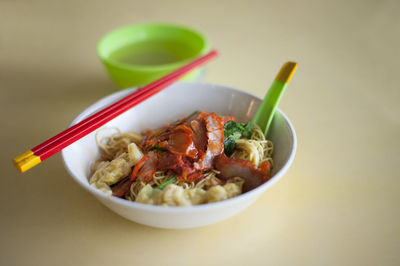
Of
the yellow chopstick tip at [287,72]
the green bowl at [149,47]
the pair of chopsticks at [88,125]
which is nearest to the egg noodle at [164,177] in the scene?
the pair of chopsticks at [88,125]

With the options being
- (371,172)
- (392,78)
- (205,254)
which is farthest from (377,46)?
(205,254)

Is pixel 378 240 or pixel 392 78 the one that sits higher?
pixel 392 78

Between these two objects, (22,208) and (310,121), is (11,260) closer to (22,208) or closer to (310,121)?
(22,208)

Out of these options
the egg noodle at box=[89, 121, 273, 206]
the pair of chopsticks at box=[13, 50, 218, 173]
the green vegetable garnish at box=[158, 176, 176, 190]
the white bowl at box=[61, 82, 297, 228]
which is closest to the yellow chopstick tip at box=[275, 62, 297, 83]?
the white bowl at box=[61, 82, 297, 228]

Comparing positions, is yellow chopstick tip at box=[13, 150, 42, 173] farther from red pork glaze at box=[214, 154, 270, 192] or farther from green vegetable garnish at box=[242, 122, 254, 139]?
green vegetable garnish at box=[242, 122, 254, 139]

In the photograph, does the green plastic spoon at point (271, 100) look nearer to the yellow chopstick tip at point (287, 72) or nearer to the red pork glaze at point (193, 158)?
the yellow chopstick tip at point (287, 72)
